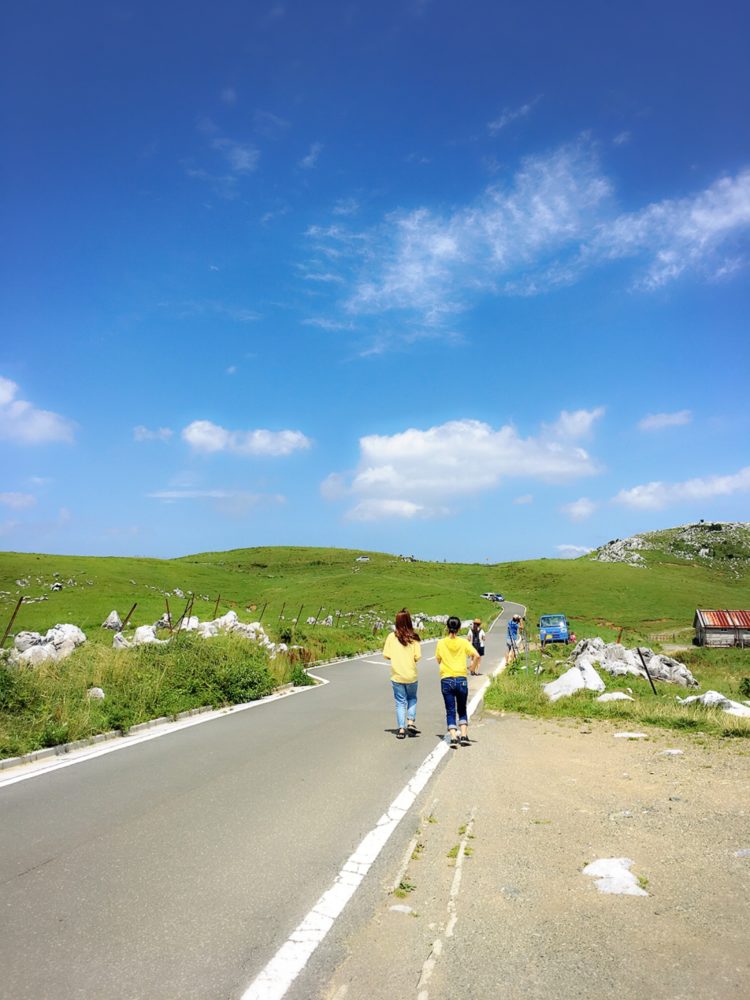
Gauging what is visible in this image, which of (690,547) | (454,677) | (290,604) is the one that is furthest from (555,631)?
(690,547)

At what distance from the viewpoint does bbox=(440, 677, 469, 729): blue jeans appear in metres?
10.6

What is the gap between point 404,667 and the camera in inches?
431

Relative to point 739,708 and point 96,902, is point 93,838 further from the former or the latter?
point 739,708

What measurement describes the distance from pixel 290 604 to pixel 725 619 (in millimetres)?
42071

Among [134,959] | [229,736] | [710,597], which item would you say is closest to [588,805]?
[134,959]

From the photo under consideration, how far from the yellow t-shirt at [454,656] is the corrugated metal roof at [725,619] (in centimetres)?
3616

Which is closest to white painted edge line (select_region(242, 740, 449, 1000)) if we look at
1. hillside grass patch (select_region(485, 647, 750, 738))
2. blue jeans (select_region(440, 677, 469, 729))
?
blue jeans (select_region(440, 677, 469, 729))

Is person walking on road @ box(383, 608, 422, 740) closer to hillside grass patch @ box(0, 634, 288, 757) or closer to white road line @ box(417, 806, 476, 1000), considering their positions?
white road line @ box(417, 806, 476, 1000)

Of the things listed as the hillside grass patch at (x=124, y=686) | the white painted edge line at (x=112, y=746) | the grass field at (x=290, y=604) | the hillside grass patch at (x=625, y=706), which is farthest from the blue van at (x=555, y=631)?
the white painted edge line at (x=112, y=746)

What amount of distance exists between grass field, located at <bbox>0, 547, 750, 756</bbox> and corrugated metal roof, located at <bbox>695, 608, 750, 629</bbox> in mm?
3816

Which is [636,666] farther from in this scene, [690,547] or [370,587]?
[690,547]

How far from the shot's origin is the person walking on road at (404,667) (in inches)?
432

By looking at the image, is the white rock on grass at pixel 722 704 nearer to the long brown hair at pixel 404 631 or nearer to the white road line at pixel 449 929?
the long brown hair at pixel 404 631

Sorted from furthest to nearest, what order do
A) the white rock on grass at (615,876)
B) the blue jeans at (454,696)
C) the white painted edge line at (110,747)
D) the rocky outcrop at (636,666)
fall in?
the rocky outcrop at (636,666)
the blue jeans at (454,696)
the white painted edge line at (110,747)
the white rock on grass at (615,876)
